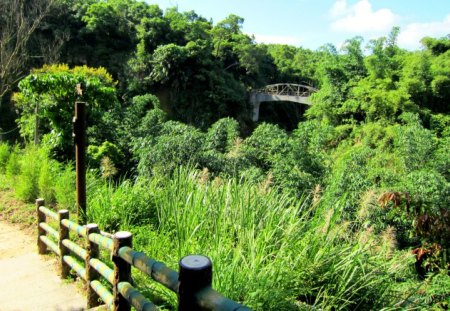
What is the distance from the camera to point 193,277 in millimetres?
1125

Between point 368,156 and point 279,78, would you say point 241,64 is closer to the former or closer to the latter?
point 279,78

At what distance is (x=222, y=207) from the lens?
9.01 ft

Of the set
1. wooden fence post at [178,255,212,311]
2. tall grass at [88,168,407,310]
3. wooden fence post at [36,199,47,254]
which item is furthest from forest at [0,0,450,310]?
wooden fence post at [178,255,212,311]

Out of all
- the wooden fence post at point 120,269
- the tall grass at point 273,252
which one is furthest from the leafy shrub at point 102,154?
the wooden fence post at point 120,269

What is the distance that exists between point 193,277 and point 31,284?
7.81 ft

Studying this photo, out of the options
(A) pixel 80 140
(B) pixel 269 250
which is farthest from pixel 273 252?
(A) pixel 80 140

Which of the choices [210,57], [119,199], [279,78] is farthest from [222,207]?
[279,78]

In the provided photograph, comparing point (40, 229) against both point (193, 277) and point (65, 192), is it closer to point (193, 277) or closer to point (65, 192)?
point (65, 192)

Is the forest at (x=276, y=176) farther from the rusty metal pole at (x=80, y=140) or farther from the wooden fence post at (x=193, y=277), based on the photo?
the wooden fence post at (x=193, y=277)

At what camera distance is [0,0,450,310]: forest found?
2.24 m

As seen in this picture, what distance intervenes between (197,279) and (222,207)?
1.62 meters

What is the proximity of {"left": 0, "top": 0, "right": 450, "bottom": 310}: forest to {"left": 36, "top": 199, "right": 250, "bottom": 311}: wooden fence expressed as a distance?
0.31m

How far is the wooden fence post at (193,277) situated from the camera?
44.0 inches

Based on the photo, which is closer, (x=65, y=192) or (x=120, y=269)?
(x=120, y=269)
